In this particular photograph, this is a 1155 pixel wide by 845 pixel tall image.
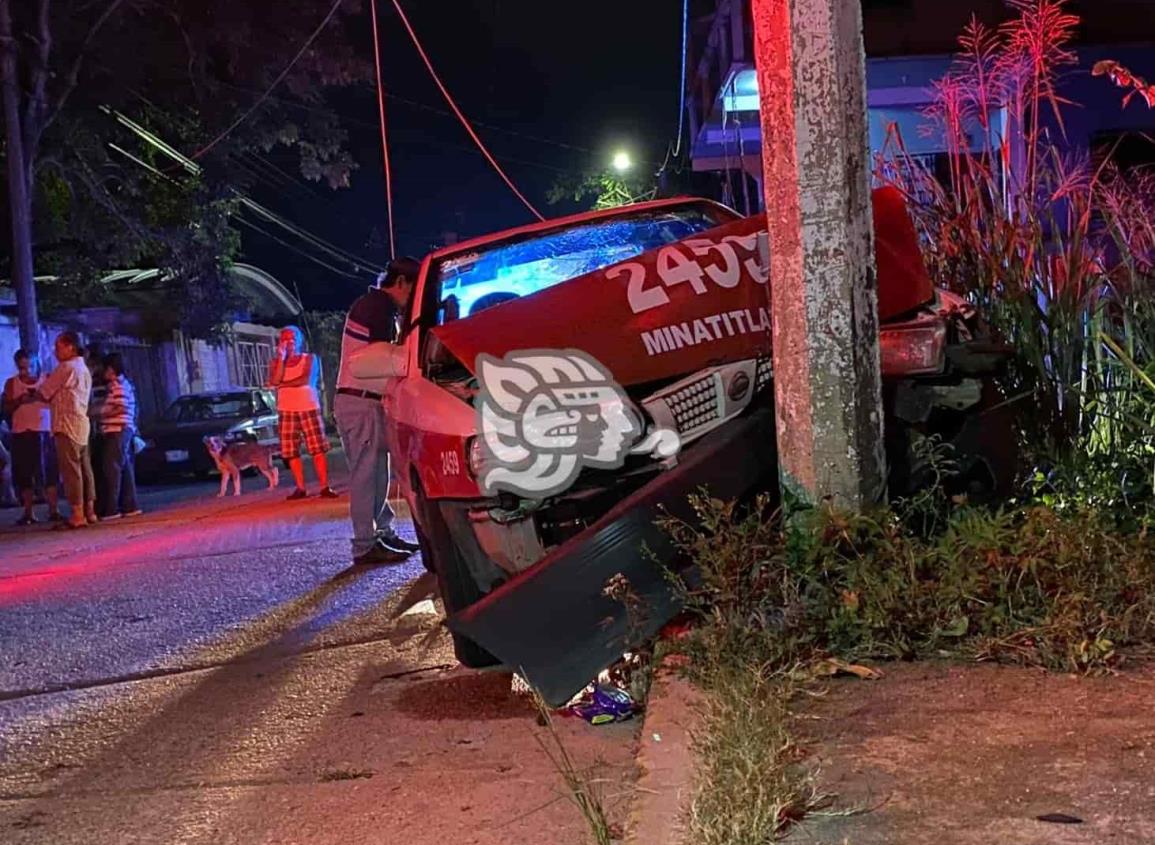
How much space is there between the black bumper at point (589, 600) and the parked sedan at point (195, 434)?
1308 cm

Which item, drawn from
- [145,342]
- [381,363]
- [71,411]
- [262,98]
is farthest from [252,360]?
[381,363]

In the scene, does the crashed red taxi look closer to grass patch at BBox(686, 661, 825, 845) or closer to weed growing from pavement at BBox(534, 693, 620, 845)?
weed growing from pavement at BBox(534, 693, 620, 845)

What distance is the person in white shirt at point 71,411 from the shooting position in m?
9.85

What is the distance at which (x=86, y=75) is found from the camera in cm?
1608

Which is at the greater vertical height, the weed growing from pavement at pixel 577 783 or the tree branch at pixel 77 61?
the tree branch at pixel 77 61

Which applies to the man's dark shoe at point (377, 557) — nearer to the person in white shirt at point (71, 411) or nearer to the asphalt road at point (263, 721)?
the asphalt road at point (263, 721)

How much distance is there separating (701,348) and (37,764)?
285 cm

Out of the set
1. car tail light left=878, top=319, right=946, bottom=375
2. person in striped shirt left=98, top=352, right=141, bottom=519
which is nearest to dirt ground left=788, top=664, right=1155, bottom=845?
car tail light left=878, top=319, right=946, bottom=375

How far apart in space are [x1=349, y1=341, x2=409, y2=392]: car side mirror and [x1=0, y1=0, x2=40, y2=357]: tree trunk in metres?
10.4

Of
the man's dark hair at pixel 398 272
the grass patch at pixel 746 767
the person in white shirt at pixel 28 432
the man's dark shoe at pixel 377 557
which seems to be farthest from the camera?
the person in white shirt at pixel 28 432

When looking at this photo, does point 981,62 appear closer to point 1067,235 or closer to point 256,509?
point 1067,235

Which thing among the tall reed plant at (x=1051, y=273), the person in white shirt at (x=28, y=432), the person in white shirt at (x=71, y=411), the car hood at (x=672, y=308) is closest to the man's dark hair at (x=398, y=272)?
the car hood at (x=672, y=308)

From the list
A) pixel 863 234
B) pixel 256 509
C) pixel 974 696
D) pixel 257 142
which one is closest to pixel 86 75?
pixel 257 142

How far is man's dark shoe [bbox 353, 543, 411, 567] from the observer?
6984 mm
